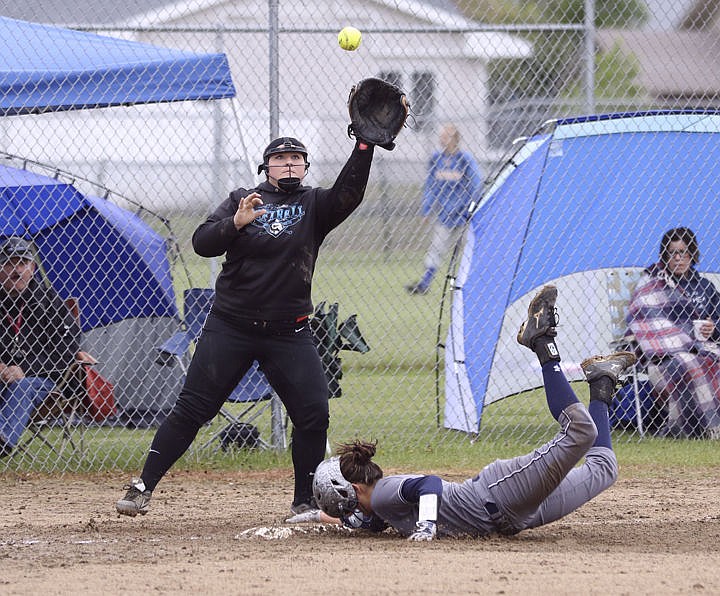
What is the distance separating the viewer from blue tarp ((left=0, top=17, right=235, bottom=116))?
21.6 feet

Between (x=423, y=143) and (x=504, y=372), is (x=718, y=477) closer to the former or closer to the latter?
(x=504, y=372)

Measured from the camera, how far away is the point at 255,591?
403 centimetres

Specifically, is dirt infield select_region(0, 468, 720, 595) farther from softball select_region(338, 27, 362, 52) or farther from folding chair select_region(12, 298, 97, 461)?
softball select_region(338, 27, 362, 52)

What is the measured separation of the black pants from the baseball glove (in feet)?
3.21

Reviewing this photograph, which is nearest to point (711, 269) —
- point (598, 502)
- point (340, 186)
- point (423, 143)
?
point (598, 502)

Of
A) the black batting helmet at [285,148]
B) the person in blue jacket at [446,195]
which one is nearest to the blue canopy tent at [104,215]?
the black batting helmet at [285,148]

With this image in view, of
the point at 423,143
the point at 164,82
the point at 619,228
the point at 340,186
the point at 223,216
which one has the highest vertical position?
the point at 423,143

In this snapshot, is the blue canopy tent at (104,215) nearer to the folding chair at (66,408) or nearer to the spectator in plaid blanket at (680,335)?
the folding chair at (66,408)

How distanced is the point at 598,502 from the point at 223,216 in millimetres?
2599

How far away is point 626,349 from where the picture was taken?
26.5ft

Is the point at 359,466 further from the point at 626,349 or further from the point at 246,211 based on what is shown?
the point at 626,349

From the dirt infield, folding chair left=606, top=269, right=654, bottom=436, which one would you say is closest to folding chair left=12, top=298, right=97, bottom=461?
the dirt infield

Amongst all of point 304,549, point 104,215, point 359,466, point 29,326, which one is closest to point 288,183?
point 359,466

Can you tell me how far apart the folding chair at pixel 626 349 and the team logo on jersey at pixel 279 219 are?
130 inches
